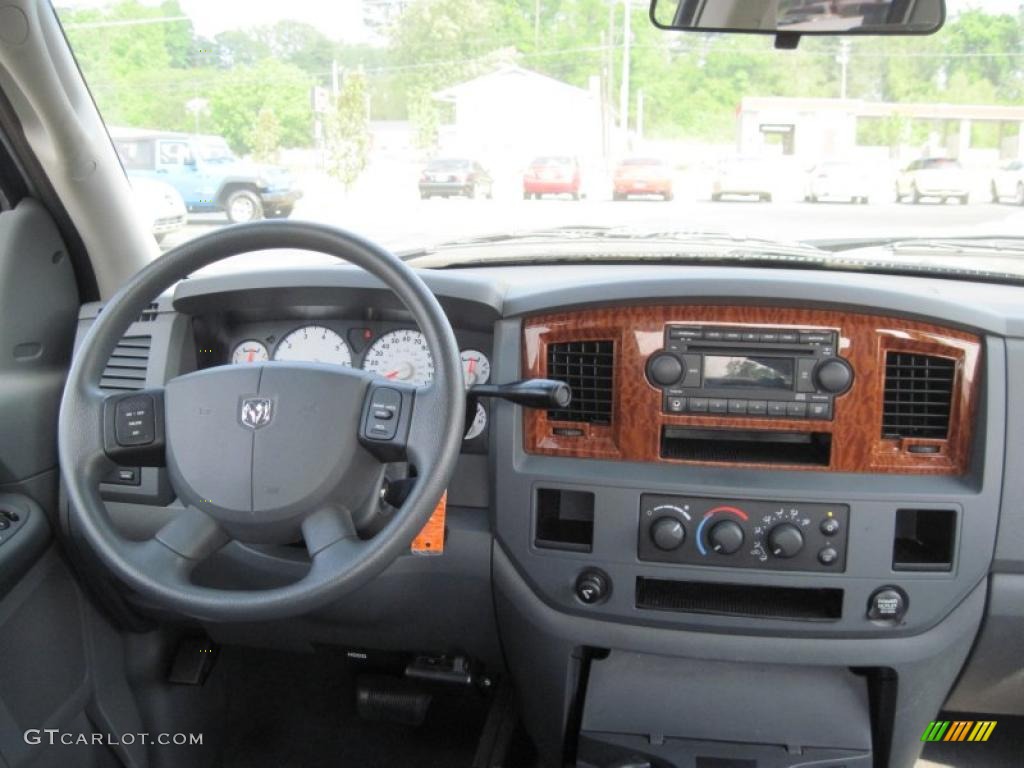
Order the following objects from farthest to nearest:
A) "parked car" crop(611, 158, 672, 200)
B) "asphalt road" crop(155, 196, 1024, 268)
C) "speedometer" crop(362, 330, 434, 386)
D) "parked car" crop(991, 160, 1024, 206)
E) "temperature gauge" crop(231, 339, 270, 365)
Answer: "parked car" crop(611, 158, 672, 200) < "parked car" crop(991, 160, 1024, 206) < "asphalt road" crop(155, 196, 1024, 268) < "temperature gauge" crop(231, 339, 270, 365) < "speedometer" crop(362, 330, 434, 386)

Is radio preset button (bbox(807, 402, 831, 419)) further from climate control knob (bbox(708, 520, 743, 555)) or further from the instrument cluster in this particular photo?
the instrument cluster

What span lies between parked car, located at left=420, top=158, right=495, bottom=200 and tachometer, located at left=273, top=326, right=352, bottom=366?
1292 mm

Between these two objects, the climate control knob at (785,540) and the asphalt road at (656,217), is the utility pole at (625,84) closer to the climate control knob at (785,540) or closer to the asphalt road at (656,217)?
the asphalt road at (656,217)

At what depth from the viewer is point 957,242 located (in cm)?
269

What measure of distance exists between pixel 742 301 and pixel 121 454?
1379 millimetres

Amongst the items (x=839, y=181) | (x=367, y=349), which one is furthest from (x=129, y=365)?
(x=839, y=181)

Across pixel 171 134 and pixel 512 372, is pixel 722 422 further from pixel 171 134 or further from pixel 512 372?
pixel 171 134

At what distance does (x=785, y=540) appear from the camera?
2.12 meters

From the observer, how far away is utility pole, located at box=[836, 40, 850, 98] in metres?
2.76

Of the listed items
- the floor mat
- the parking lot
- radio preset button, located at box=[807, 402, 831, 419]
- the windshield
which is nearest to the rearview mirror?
the windshield

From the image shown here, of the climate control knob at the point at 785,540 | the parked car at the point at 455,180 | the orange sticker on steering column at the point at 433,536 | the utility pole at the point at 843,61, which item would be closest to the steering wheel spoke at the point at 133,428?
the orange sticker on steering column at the point at 433,536

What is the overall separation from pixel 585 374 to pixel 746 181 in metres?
1.57

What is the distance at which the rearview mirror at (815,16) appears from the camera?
2010 mm

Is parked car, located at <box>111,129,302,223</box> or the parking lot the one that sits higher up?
parked car, located at <box>111,129,302,223</box>
